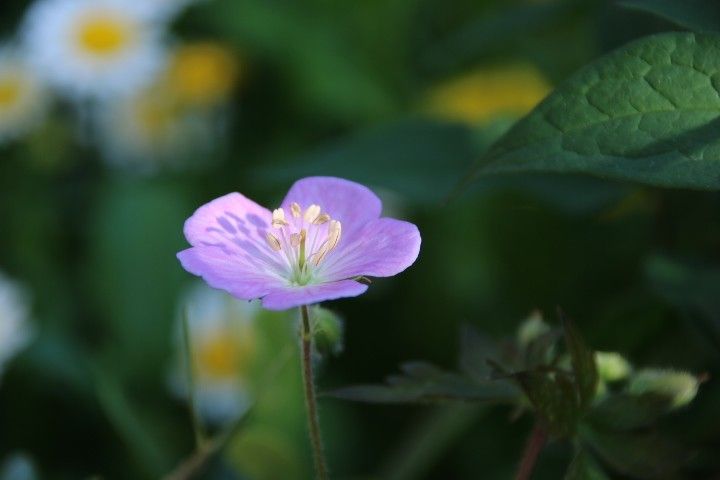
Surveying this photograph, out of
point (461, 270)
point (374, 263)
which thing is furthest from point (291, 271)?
point (461, 270)

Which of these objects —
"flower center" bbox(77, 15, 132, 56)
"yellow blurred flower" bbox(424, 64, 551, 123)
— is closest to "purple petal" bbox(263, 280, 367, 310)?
"yellow blurred flower" bbox(424, 64, 551, 123)

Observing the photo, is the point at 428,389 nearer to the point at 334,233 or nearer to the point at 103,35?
the point at 334,233

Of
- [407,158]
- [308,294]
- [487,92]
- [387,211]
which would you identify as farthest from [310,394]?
[487,92]

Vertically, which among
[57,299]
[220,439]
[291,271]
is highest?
[291,271]

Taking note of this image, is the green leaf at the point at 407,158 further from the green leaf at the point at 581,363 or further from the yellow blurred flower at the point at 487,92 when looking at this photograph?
the yellow blurred flower at the point at 487,92

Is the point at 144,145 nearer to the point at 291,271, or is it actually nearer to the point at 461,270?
the point at 461,270

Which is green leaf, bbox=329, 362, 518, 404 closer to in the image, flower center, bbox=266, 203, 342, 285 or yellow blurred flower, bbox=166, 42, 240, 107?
flower center, bbox=266, 203, 342, 285
